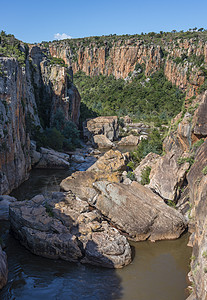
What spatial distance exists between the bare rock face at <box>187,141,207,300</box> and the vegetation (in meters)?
46.5

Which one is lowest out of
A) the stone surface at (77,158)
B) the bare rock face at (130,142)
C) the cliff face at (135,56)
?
the stone surface at (77,158)

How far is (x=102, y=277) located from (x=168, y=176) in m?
8.83

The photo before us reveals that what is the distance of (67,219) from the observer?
598 inches

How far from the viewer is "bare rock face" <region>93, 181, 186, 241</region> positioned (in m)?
15.3

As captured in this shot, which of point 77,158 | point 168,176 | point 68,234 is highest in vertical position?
point 168,176

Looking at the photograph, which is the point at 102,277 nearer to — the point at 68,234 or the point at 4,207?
the point at 68,234

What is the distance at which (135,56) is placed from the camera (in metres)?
96.7

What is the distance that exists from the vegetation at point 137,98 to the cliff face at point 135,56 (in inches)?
145

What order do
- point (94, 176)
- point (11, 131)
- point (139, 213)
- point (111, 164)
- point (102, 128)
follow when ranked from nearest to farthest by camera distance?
point (139, 213) < point (94, 176) < point (11, 131) < point (111, 164) < point (102, 128)

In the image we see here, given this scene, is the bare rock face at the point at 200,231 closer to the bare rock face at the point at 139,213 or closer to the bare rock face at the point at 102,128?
the bare rock face at the point at 139,213

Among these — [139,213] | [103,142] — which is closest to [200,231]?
[139,213]

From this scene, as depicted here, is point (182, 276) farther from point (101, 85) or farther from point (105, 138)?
point (101, 85)

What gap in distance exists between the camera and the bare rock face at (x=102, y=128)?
152 feet

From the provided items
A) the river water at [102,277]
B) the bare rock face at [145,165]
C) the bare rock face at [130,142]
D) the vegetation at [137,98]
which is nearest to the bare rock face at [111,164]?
the bare rock face at [145,165]
